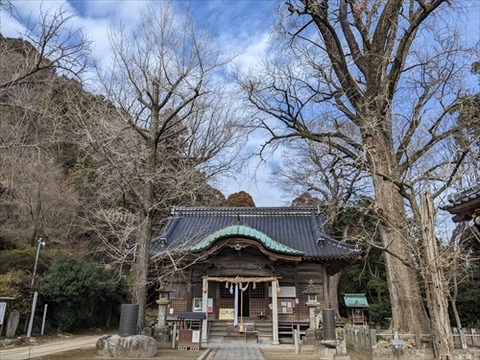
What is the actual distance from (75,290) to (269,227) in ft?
32.7

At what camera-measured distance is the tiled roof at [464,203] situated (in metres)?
6.53

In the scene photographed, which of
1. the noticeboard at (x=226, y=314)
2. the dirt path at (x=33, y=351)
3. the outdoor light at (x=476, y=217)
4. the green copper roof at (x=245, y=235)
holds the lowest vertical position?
the dirt path at (x=33, y=351)

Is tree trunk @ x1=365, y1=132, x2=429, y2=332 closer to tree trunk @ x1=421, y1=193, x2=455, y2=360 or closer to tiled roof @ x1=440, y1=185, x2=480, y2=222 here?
tiled roof @ x1=440, y1=185, x2=480, y2=222

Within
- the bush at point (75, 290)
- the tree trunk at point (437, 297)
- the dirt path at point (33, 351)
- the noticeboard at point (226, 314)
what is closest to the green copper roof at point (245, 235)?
the noticeboard at point (226, 314)

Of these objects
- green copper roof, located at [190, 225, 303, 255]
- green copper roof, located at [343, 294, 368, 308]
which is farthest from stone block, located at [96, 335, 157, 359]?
green copper roof, located at [343, 294, 368, 308]

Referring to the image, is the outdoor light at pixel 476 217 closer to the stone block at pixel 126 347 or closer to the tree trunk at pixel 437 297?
the tree trunk at pixel 437 297

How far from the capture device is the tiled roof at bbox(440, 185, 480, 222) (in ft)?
21.4

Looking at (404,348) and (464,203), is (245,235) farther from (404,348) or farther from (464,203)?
(464,203)

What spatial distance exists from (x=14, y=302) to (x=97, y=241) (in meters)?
11.9

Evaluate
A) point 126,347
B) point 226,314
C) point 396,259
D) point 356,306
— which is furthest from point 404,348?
point 356,306

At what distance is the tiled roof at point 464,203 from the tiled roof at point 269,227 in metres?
A: 7.84

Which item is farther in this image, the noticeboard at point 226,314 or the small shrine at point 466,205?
the noticeboard at point 226,314

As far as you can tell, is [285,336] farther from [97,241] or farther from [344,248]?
[97,241]

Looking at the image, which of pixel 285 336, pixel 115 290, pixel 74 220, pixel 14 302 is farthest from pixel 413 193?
pixel 74 220
